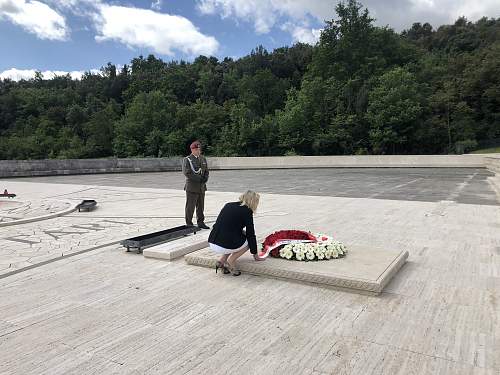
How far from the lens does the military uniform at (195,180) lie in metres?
8.19

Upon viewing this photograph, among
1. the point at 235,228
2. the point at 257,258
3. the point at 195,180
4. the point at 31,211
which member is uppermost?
the point at 195,180

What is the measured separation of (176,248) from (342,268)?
103 inches

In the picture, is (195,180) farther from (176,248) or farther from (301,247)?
(301,247)

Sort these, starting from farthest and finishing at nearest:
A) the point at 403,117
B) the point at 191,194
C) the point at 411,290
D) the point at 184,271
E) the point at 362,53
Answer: the point at 362,53, the point at 403,117, the point at 191,194, the point at 184,271, the point at 411,290

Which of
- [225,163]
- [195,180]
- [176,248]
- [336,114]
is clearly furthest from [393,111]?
[176,248]

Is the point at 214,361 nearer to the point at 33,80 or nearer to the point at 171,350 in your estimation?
the point at 171,350

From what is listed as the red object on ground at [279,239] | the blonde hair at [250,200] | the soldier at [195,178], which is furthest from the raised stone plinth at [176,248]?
the blonde hair at [250,200]

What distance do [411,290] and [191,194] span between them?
4964 millimetres

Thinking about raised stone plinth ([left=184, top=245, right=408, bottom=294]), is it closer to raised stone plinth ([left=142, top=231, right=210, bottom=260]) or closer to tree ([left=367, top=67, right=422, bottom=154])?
raised stone plinth ([left=142, top=231, right=210, bottom=260])

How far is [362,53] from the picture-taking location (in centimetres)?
5356

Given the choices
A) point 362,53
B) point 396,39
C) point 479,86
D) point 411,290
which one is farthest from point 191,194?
point 396,39

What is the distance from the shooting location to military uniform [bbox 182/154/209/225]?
26.9 feet

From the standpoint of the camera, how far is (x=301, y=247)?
5414mm

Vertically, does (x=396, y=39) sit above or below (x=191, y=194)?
above
